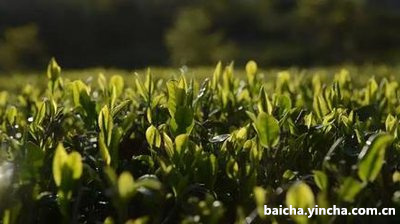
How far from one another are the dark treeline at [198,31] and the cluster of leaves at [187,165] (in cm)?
2507

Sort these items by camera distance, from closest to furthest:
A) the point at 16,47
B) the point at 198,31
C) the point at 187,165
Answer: the point at 187,165, the point at 16,47, the point at 198,31

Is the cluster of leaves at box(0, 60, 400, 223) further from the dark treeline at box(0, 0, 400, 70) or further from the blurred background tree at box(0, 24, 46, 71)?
the dark treeline at box(0, 0, 400, 70)

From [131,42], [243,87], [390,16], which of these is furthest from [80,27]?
[243,87]

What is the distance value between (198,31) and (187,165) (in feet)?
89.9

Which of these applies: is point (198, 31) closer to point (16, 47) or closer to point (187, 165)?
point (16, 47)

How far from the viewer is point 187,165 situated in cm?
155

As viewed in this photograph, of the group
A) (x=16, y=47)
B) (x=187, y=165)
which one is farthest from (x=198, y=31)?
(x=187, y=165)

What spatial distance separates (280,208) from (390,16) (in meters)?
37.9

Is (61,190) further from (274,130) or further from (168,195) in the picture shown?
(274,130)

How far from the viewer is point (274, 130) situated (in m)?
1.52

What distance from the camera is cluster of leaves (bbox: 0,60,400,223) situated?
4.23 feet

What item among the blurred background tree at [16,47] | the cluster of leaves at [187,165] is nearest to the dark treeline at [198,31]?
the blurred background tree at [16,47]

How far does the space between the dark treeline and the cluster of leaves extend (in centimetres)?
2507

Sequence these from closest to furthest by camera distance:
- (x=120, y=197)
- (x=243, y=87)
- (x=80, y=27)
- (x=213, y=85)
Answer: (x=120, y=197) < (x=213, y=85) < (x=243, y=87) < (x=80, y=27)
